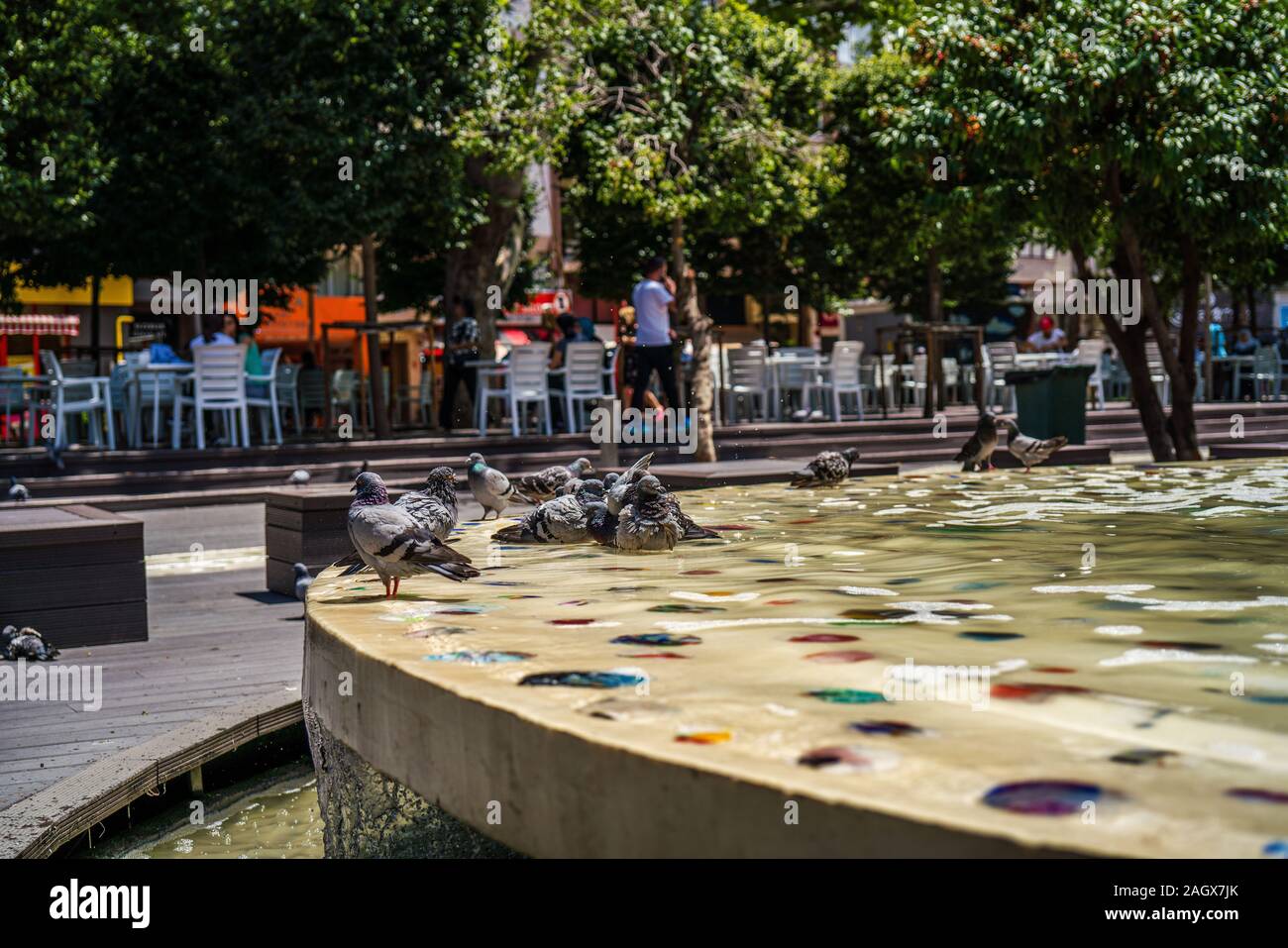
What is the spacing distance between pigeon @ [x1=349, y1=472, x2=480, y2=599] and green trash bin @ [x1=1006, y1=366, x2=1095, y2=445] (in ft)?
35.9

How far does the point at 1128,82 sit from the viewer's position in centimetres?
1139

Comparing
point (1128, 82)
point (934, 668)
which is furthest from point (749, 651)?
point (1128, 82)

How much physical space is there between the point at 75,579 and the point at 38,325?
24.1m

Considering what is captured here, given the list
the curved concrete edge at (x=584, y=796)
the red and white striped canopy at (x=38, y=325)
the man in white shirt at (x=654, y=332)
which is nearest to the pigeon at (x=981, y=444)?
the man in white shirt at (x=654, y=332)

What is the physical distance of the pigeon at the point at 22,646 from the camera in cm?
575

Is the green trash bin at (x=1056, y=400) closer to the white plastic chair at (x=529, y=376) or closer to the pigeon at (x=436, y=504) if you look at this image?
the white plastic chair at (x=529, y=376)

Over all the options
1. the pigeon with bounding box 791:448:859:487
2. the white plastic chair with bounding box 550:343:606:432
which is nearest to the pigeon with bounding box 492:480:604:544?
the pigeon with bounding box 791:448:859:487

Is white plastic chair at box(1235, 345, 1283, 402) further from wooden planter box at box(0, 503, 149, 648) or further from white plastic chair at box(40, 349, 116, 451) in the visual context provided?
wooden planter box at box(0, 503, 149, 648)

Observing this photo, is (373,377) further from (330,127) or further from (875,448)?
(875,448)

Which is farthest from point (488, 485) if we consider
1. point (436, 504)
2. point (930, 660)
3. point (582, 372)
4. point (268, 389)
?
point (268, 389)

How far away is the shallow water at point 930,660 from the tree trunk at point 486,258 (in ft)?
48.6

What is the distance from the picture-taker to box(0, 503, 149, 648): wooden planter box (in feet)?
19.8

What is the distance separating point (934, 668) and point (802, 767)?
2.49ft

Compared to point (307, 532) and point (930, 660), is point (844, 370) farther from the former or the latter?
point (930, 660)
